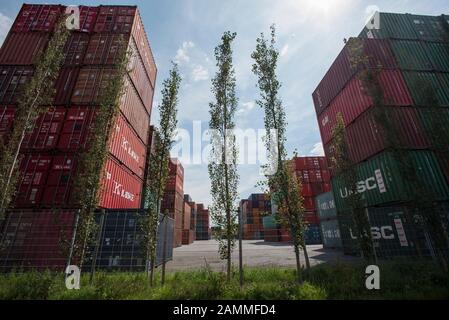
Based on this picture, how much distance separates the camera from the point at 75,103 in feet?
49.7

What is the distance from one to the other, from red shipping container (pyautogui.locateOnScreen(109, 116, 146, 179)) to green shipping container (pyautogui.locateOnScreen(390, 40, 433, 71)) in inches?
820

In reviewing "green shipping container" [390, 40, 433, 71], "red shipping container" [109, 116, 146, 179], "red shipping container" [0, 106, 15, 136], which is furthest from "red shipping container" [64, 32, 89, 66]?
"green shipping container" [390, 40, 433, 71]

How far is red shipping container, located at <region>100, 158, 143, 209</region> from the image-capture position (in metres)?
13.5

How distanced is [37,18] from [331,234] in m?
33.6

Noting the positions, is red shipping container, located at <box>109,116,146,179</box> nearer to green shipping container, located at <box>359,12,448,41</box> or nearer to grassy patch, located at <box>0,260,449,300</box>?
grassy patch, located at <box>0,260,449,300</box>

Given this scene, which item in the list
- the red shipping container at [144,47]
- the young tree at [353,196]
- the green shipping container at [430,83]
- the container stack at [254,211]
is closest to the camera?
the young tree at [353,196]

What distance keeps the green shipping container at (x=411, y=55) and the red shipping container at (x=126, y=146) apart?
20822 millimetres

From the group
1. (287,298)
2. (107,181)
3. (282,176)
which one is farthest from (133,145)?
(287,298)

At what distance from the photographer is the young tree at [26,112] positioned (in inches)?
365

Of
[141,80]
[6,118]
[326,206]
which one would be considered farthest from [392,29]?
[6,118]

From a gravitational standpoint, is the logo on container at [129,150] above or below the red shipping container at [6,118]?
below

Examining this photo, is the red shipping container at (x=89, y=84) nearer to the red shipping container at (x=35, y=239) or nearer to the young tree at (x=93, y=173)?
the young tree at (x=93, y=173)

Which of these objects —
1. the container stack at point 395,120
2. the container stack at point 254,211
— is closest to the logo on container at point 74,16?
the container stack at point 395,120

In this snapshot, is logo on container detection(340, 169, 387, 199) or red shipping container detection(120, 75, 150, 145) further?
red shipping container detection(120, 75, 150, 145)
